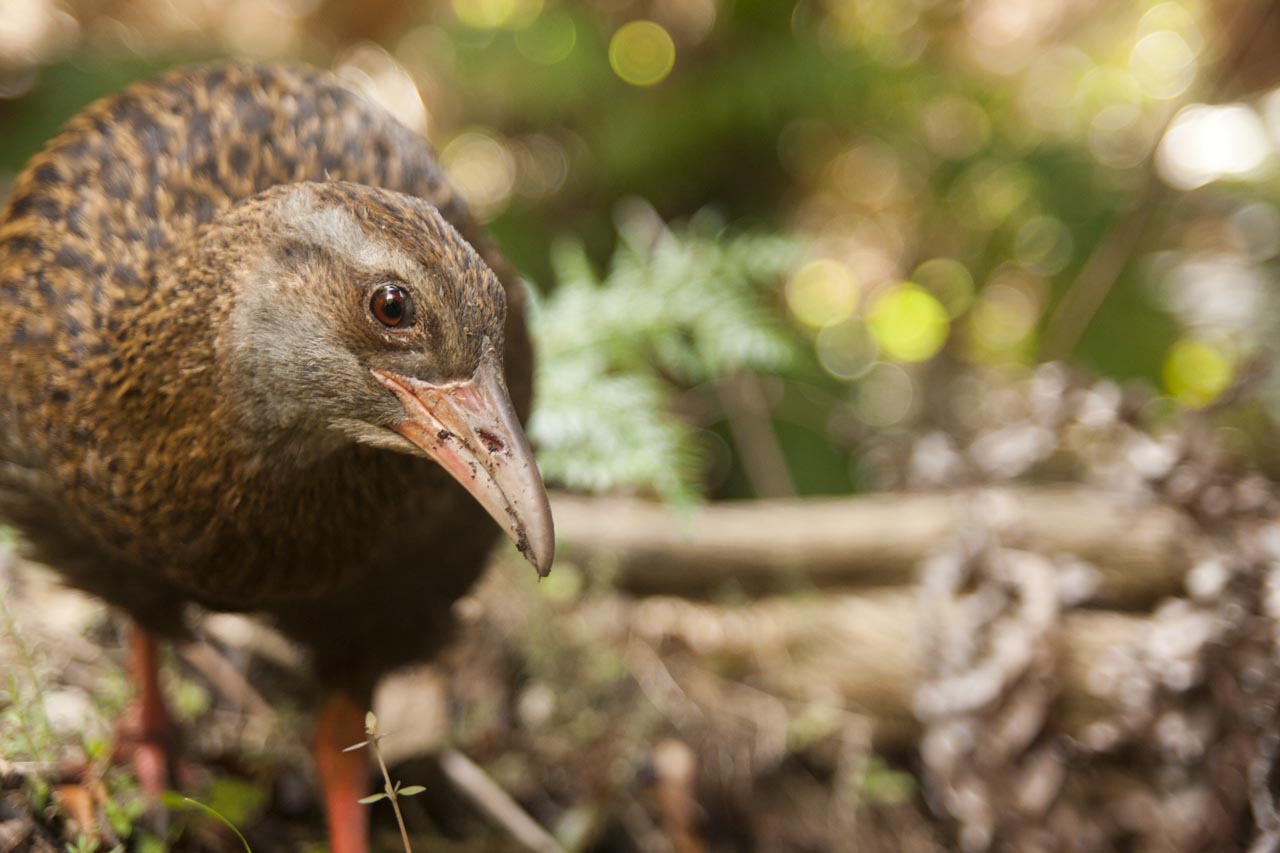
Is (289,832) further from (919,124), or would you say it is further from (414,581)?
(919,124)

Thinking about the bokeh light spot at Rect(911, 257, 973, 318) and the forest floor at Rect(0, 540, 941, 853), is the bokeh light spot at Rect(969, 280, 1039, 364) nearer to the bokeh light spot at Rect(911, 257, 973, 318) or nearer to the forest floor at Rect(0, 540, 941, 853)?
the bokeh light spot at Rect(911, 257, 973, 318)

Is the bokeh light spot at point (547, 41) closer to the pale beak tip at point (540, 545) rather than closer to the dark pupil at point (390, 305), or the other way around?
the dark pupil at point (390, 305)

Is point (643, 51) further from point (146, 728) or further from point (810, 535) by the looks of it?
point (146, 728)

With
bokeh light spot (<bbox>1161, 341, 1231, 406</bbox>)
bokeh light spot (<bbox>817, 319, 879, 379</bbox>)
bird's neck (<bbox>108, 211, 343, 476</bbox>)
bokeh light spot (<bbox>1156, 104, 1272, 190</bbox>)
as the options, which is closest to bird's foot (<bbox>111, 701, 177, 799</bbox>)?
bird's neck (<bbox>108, 211, 343, 476</bbox>)

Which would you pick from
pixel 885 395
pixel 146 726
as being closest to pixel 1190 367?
pixel 885 395

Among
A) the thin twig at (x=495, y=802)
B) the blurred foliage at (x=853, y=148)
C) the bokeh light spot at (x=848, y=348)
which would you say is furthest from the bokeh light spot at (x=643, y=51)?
the thin twig at (x=495, y=802)

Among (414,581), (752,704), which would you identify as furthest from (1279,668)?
(414,581)
